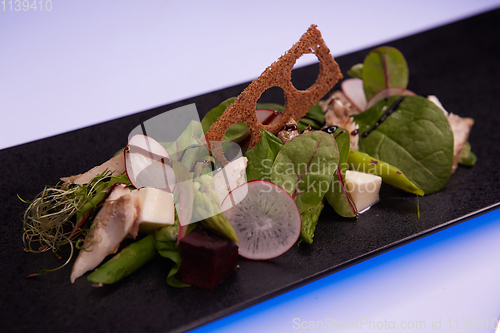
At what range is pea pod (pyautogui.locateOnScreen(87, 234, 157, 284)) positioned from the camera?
1.67m

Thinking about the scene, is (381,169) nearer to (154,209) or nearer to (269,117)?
(269,117)

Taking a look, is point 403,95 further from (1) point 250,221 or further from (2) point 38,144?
(2) point 38,144

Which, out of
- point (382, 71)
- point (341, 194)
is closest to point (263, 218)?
point (341, 194)

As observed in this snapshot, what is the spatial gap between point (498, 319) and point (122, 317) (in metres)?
1.67

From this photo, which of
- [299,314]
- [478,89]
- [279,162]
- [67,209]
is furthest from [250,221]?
[478,89]

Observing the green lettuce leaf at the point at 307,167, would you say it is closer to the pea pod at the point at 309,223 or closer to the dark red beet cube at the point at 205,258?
the pea pod at the point at 309,223

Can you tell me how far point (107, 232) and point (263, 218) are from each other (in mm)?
679

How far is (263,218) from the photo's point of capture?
1.91 meters

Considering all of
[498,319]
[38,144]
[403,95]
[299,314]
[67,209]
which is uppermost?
[38,144]

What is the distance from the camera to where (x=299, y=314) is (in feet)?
6.39

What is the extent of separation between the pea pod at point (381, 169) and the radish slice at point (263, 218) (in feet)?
2.22

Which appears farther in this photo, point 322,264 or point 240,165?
point 240,165

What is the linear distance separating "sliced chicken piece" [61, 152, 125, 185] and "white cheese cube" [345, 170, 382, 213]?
117 cm

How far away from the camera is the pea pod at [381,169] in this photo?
2.28 meters
